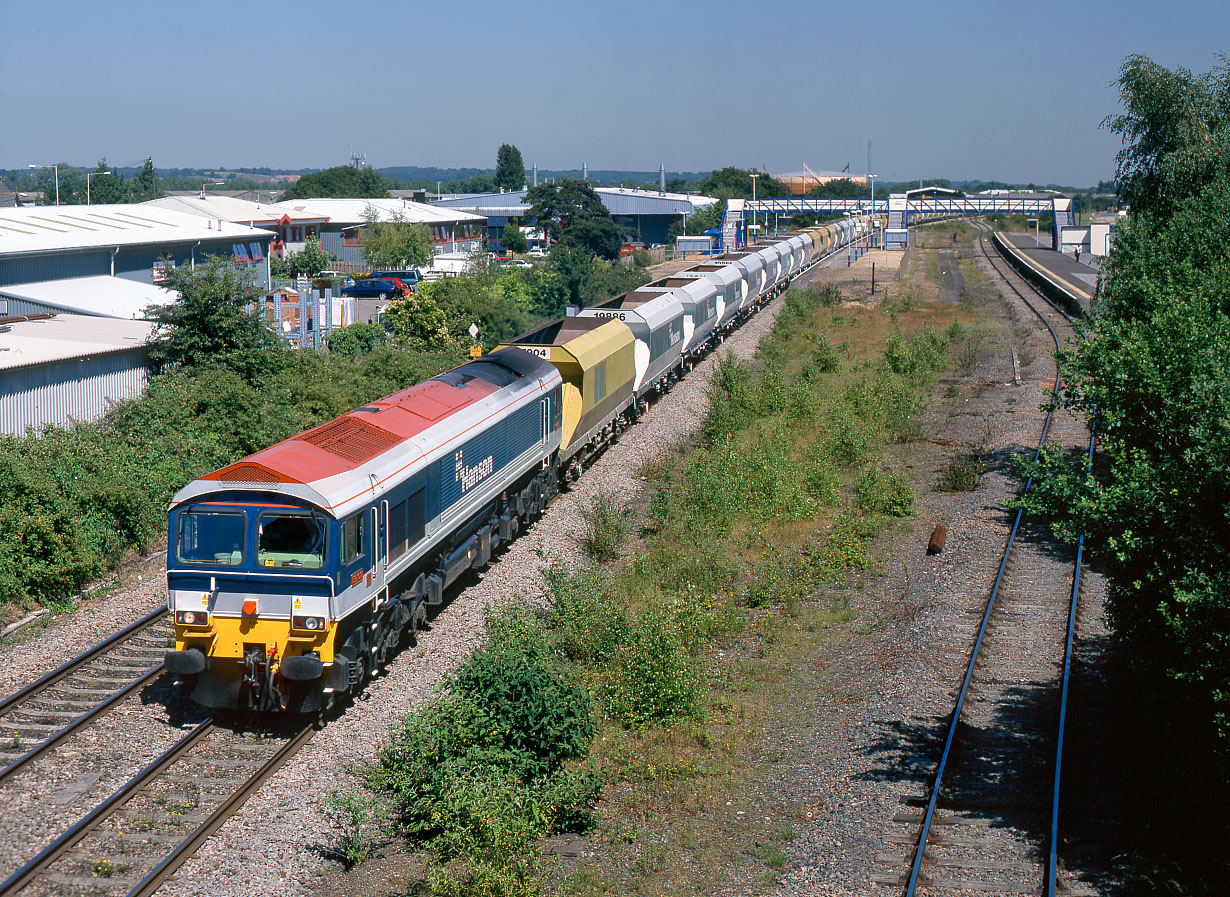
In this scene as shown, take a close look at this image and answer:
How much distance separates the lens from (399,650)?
1627 cm

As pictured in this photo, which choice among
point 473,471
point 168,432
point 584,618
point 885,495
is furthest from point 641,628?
point 168,432

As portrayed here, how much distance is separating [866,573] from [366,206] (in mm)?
75920

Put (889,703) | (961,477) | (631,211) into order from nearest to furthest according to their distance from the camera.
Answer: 1. (889,703)
2. (961,477)
3. (631,211)

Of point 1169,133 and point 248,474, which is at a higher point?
point 1169,133

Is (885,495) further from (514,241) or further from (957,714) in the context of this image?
(514,241)

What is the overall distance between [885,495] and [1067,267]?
6304cm

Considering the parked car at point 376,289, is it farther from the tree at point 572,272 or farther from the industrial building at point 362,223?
the industrial building at point 362,223

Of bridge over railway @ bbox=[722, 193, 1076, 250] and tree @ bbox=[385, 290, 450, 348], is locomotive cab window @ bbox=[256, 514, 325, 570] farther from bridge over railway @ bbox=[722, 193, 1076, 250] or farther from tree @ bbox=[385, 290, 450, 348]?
bridge over railway @ bbox=[722, 193, 1076, 250]

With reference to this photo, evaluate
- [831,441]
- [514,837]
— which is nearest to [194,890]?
[514,837]

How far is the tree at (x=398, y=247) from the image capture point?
70.0 meters

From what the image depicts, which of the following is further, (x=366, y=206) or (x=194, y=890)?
(x=366, y=206)

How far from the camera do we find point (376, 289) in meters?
53.2

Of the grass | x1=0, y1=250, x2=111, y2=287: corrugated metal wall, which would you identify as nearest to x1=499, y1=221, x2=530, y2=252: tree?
x1=0, y1=250, x2=111, y2=287: corrugated metal wall

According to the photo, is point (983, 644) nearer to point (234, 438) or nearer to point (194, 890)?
point (194, 890)
